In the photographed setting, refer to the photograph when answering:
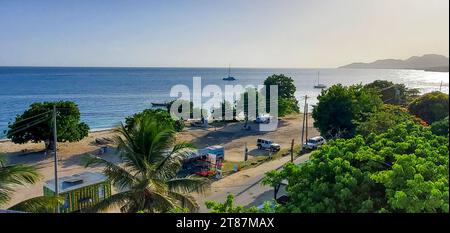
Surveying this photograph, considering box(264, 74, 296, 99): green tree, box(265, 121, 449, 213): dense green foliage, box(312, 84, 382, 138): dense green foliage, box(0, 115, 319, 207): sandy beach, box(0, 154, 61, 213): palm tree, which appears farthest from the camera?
box(264, 74, 296, 99): green tree

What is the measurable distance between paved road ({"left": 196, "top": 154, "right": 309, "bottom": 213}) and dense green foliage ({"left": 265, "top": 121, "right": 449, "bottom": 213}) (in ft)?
22.6

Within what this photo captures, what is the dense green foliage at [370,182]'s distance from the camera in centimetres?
551

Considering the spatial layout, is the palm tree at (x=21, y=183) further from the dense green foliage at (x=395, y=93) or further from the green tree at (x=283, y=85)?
the green tree at (x=283, y=85)

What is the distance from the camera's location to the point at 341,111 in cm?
2255

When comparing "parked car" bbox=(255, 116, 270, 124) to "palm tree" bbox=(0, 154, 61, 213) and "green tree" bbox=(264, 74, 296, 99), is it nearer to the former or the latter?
"green tree" bbox=(264, 74, 296, 99)

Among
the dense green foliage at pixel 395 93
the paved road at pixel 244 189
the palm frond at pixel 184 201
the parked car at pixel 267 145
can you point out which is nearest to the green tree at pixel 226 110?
the dense green foliage at pixel 395 93

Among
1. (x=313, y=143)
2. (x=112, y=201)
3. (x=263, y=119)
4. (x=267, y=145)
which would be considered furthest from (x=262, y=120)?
(x=112, y=201)

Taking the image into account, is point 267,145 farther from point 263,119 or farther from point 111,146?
point 263,119

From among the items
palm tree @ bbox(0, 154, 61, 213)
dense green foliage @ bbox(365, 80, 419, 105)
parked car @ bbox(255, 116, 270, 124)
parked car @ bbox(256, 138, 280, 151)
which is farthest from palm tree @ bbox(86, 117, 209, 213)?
dense green foliage @ bbox(365, 80, 419, 105)

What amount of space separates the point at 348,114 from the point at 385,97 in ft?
59.7

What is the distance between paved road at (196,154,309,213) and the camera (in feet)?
51.0

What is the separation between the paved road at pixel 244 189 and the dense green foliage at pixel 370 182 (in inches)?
271

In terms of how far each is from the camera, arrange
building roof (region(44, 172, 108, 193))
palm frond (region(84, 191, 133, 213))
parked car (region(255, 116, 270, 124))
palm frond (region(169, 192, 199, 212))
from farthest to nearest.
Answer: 1. parked car (region(255, 116, 270, 124))
2. building roof (region(44, 172, 108, 193))
3. palm frond (region(169, 192, 199, 212))
4. palm frond (region(84, 191, 133, 213))
